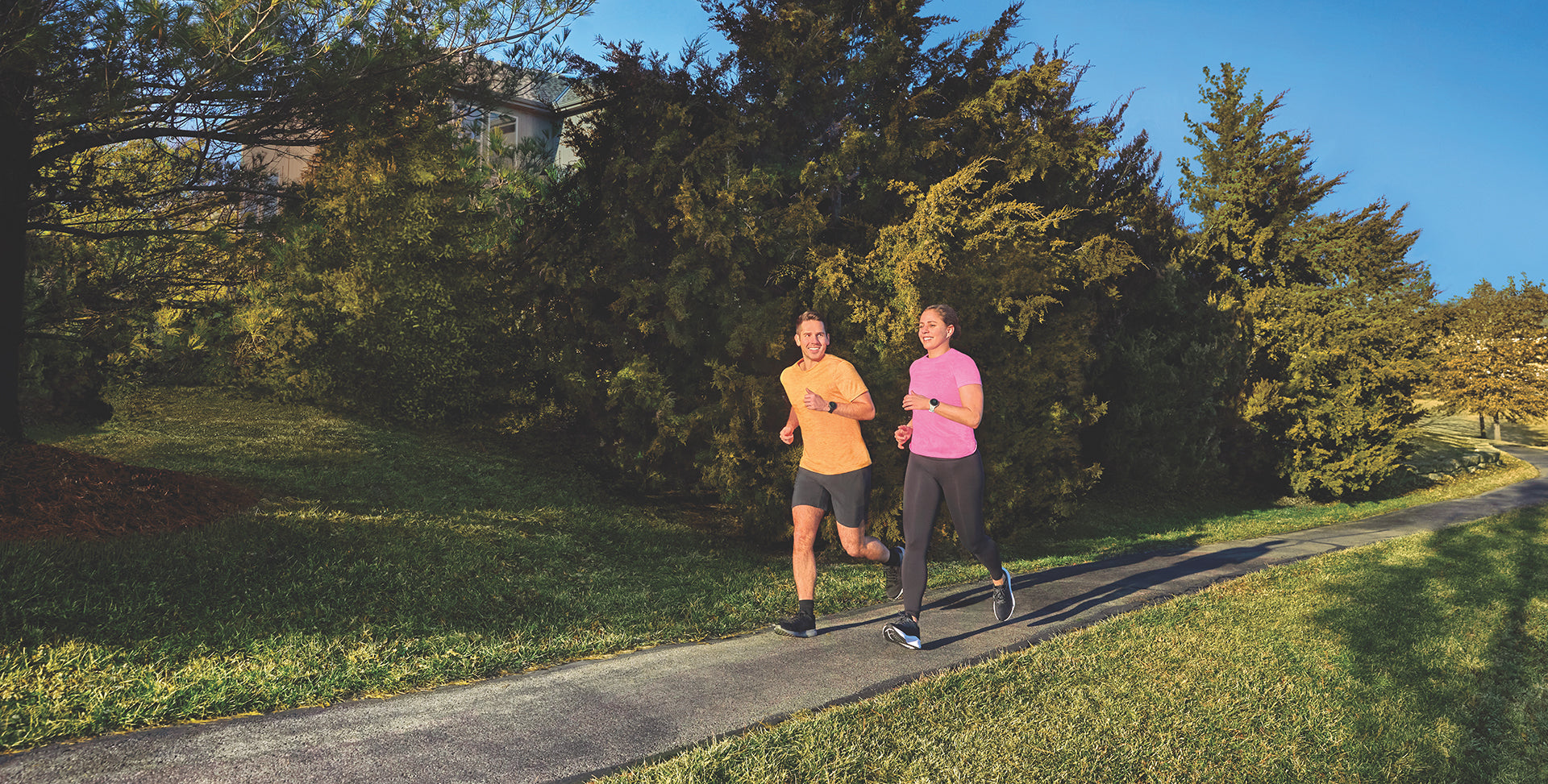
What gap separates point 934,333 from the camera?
17.5 feet

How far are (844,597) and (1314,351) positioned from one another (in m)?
17.9

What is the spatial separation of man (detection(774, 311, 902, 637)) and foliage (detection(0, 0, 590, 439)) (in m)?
4.20

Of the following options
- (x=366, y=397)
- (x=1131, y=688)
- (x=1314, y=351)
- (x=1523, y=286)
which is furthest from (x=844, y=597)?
(x=1523, y=286)

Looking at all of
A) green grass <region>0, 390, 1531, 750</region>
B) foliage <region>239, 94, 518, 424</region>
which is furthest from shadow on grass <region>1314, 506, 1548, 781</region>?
foliage <region>239, 94, 518, 424</region>

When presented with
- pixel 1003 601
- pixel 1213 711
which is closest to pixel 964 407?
pixel 1003 601

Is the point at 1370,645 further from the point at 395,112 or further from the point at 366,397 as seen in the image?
the point at 366,397

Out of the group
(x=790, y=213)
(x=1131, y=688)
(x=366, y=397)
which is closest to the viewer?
(x=1131, y=688)

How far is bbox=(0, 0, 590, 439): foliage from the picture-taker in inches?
227

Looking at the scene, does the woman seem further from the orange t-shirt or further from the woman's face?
the orange t-shirt

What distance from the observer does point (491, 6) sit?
7.27 m

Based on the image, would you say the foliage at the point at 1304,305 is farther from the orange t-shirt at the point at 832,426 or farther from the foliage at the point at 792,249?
the orange t-shirt at the point at 832,426

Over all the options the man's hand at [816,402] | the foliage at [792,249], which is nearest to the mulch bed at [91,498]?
the foliage at [792,249]

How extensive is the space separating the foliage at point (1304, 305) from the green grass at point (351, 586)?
10672 millimetres

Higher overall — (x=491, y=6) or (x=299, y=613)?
(x=491, y=6)
